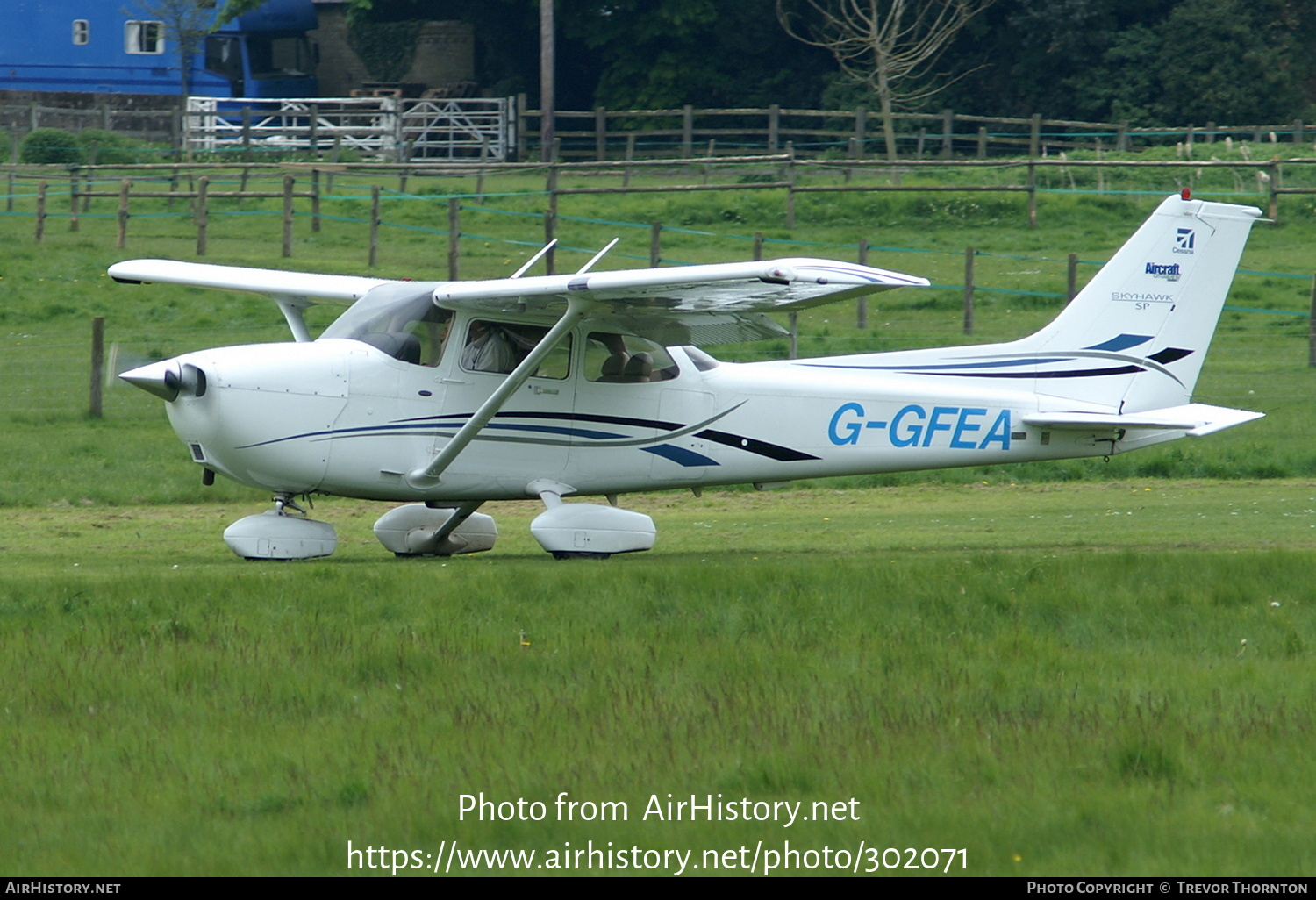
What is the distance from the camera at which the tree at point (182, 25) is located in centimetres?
5081

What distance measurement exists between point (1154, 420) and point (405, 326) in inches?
241

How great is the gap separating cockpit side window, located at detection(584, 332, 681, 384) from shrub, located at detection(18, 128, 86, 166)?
31773mm

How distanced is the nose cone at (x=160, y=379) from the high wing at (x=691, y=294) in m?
1.91

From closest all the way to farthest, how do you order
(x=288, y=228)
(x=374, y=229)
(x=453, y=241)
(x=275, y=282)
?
(x=275, y=282), (x=453, y=241), (x=374, y=229), (x=288, y=228)

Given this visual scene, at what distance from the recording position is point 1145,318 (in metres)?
13.1

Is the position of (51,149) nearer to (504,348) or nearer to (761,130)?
(761,130)

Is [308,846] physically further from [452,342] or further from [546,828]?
[452,342]

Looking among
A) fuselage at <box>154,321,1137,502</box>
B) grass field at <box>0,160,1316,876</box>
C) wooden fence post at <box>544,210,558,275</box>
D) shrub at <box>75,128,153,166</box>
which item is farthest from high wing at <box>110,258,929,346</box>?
shrub at <box>75,128,153,166</box>

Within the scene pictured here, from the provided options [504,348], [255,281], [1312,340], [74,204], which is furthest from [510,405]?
[74,204]

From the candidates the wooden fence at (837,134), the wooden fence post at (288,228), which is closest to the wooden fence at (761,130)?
the wooden fence at (837,134)

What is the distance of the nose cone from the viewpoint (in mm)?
10648

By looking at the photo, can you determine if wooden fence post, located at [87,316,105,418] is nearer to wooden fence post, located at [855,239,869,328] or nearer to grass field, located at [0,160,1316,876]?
grass field, located at [0,160,1316,876]

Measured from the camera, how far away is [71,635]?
834 cm

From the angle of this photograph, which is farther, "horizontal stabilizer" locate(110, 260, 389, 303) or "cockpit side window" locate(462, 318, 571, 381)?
"horizontal stabilizer" locate(110, 260, 389, 303)
